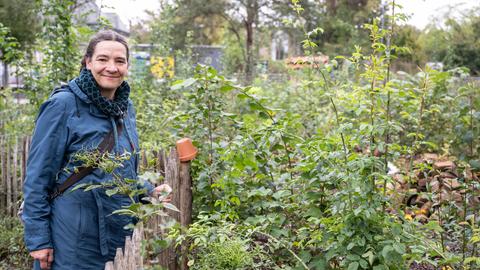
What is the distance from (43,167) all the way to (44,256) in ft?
1.30

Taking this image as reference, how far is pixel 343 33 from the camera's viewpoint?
2534cm

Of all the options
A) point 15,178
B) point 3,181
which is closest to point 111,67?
point 15,178

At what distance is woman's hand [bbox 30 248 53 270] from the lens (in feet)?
7.57

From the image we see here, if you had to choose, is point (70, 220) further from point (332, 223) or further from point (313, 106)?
point (313, 106)

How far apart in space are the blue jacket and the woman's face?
0.12 metres

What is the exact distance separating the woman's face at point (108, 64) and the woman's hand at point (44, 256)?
77cm

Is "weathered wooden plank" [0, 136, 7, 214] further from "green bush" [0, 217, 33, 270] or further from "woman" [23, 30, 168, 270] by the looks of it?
"woman" [23, 30, 168, 270]

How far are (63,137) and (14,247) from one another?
2.69 metres

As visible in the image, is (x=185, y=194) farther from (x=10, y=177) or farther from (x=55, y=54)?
(x=10, y=177)

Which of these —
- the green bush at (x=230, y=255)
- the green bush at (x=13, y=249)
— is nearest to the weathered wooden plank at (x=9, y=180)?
the green bush at (x=13, y=249)

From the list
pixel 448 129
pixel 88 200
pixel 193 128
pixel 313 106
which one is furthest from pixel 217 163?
pixel 313 106

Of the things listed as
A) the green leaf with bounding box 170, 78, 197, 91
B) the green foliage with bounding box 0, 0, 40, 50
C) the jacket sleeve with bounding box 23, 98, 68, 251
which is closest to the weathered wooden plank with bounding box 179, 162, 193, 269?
the green leaf with bounding box 170, 78, 197, 91

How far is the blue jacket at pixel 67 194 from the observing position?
90.0 inches

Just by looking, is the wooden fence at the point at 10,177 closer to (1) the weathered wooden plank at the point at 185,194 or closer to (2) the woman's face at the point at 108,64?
(1) the weathered wooden plank at the point at 185,194
